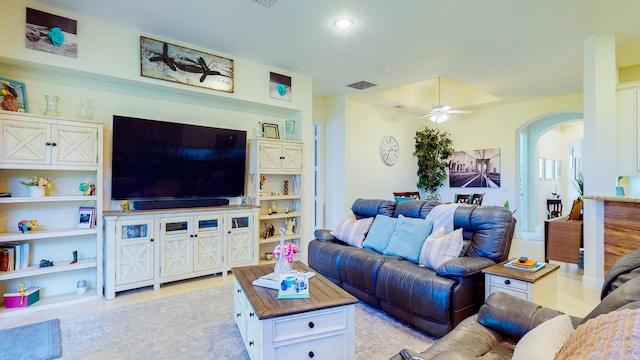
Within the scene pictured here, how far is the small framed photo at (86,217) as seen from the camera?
3.40 m

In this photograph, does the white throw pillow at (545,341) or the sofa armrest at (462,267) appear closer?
the white throw pillow at (545,341)

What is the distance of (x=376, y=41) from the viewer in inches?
150

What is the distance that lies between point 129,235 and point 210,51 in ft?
8.30

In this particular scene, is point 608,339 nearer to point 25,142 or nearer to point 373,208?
point 373,208

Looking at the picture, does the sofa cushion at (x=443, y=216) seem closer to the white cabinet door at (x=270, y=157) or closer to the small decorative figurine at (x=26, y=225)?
the white cabinet door at (x=270, y=157)

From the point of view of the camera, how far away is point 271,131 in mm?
4934

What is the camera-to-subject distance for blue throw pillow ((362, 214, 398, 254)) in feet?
10.9

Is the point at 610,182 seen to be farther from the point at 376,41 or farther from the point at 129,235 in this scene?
the point at 129,235

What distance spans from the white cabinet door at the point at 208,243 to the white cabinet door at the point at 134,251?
519mm

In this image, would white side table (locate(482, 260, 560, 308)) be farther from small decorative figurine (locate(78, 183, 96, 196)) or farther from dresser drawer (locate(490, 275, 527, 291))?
small decorative figurine (locate(78, 183, 96, 196))

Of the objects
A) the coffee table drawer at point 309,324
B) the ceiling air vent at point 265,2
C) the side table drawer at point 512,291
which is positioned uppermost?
the ceiling air vent at point 265,2

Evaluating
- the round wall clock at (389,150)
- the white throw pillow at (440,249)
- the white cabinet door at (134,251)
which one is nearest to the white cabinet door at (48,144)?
the white cabinet door at (134,251)

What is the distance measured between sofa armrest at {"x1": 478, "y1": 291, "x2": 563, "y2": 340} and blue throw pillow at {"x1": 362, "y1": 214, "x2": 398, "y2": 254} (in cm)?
156

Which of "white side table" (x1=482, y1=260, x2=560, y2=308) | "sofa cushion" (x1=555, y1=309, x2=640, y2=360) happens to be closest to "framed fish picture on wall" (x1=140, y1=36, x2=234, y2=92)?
"white side table" (x1=482, y1=260, x2=560, y2=308)
